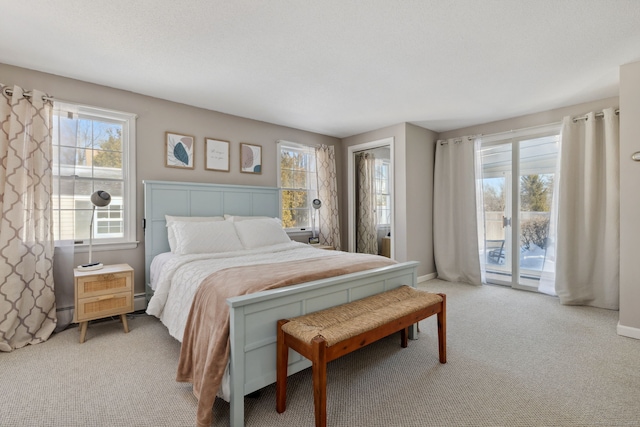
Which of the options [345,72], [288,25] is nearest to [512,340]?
[345,72]

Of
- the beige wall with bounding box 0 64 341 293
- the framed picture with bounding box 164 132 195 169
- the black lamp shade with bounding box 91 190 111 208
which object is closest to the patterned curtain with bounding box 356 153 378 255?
the beige wall with bounding box 0 64 341 293

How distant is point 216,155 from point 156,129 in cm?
74

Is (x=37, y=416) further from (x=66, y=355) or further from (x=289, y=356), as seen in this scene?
(x=289, y=356)

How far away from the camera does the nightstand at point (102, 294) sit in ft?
8.43

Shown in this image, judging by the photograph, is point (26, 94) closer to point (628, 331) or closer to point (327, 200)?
point (327, 200)

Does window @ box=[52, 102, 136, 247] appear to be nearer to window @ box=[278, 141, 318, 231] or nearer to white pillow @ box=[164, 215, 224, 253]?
white pillow @ box=[164, 215, 224, 253]

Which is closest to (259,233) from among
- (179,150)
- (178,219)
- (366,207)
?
(178,219)

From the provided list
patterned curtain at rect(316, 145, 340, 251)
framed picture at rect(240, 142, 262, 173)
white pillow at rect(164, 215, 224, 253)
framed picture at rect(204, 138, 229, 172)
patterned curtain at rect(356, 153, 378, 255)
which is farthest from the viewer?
patterned curtain at rect(356, 153, 378, 255)

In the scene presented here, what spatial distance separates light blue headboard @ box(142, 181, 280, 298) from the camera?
131 inches

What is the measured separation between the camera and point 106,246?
3176 mm

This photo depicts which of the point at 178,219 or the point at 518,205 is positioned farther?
the point at 518,205

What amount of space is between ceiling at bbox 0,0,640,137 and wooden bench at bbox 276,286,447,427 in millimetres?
1972

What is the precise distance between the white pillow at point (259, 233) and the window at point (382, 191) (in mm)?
2568

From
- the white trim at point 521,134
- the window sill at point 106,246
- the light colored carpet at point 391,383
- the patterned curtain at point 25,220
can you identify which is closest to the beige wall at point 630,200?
the light colored carpet at point 391,383
